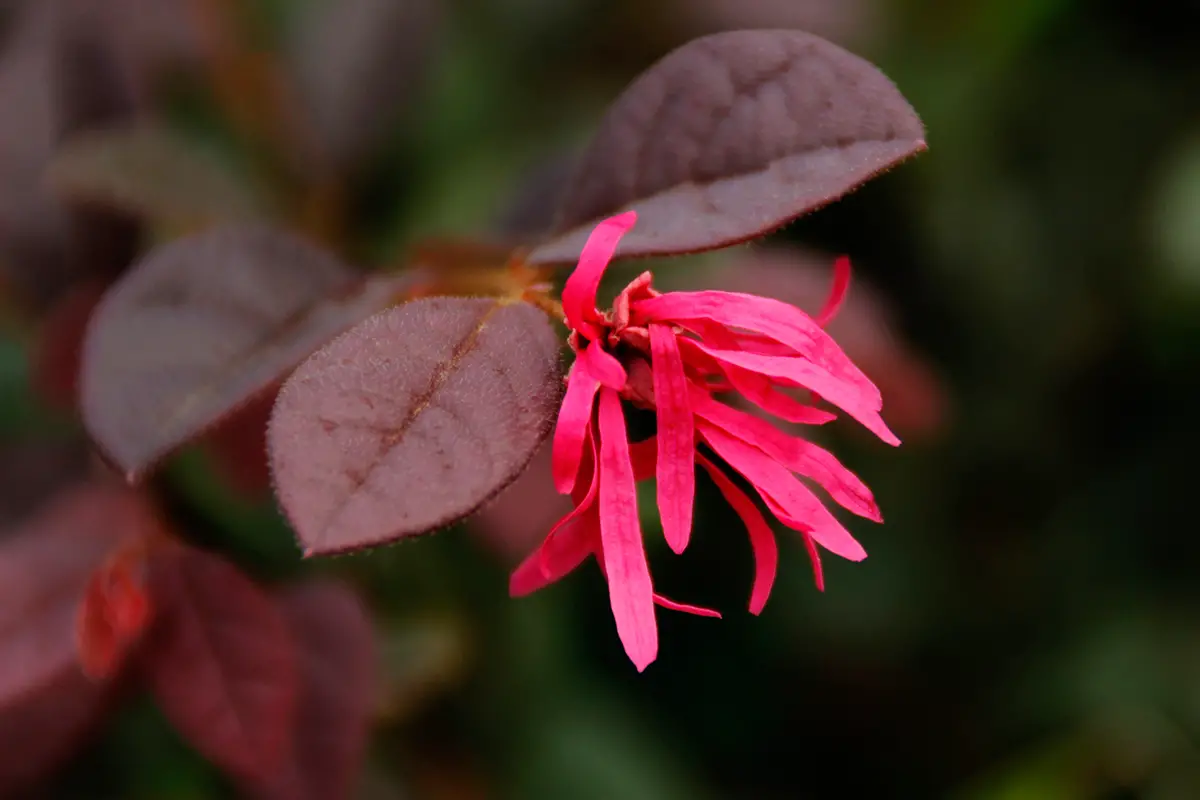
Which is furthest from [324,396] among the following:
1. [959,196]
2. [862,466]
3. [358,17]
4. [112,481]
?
[959,196]

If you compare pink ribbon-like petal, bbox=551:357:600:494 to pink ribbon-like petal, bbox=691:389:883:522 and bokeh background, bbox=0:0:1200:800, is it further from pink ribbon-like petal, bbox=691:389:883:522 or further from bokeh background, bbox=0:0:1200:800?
bokeh background, bbox=0:0:1200:800

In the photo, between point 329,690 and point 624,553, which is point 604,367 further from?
point 329,690

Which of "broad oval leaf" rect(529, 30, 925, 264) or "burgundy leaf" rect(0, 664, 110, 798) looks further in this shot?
"burgundy leaf" rect(0, 664, 110, 798)

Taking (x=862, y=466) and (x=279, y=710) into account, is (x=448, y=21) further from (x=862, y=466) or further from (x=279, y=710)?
(x=279, y=710)

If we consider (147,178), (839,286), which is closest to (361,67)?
(147,178)

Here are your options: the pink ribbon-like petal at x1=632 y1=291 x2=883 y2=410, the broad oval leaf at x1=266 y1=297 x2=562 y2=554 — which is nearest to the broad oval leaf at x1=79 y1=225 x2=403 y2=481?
the broad oval leaf at x1=266 y1=297 x2=562 y2=554

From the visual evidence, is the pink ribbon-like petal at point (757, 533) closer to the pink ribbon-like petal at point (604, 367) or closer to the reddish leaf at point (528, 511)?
the pink ribbon-like petal at point (604, 367)

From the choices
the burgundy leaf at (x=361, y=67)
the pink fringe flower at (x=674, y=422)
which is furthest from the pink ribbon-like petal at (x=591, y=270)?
the burgundy leaf at (x=361, y=67)
